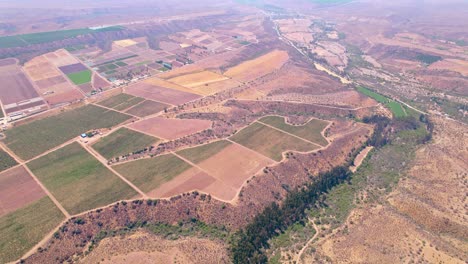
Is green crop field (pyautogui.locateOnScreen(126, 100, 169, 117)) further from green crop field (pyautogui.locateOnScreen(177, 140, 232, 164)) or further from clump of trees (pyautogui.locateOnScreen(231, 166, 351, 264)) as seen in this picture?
clump of trees (pyautogui.locateOnScreen(231, 166, 351, 264))

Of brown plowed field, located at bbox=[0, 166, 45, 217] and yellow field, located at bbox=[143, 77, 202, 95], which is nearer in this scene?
brown plowed field, located at bbox=[0, 166, 45, 217]

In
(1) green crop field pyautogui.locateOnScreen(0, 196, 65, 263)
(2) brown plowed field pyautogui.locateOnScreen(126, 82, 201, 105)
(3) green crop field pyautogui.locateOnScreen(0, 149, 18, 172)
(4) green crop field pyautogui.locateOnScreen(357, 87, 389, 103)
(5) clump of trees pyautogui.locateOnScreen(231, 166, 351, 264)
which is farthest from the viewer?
(4) green crop field pyautogui.locateOnScreen(357, 87, 389, 103)

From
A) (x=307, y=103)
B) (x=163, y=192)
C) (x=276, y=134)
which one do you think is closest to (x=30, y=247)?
(x=163, y=192)

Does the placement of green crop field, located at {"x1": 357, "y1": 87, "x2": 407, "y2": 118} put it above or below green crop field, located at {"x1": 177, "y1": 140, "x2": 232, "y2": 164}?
below

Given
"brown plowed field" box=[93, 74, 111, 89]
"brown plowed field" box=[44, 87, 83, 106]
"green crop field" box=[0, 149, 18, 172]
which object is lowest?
"brown plowed field" box=[93, 74, 111, 89]

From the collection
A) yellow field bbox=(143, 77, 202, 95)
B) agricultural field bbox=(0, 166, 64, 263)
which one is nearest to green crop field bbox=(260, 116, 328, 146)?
yellow field bbox=(143, 77, 202, 95)

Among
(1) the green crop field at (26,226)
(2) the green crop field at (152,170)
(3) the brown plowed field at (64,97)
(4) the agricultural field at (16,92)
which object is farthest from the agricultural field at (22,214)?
(3) the brown plowed field at (64,97)

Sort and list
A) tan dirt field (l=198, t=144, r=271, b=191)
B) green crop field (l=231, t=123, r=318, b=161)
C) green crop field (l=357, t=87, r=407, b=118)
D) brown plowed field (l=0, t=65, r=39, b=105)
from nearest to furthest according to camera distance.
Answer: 1. tan dirt field (l=198, t=144, r=271, b=191)
2. green crop field (l=231, t=123, r=318, b=161)
3. green crop field (l=357, t=87, r=407, b=118)
4. brown plowed field (l=0, t=65, r=39, b=105)

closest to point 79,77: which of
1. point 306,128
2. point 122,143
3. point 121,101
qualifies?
point 121,101

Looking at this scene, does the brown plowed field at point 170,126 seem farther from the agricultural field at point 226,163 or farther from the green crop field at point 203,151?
the agricultural field at point 226,163
